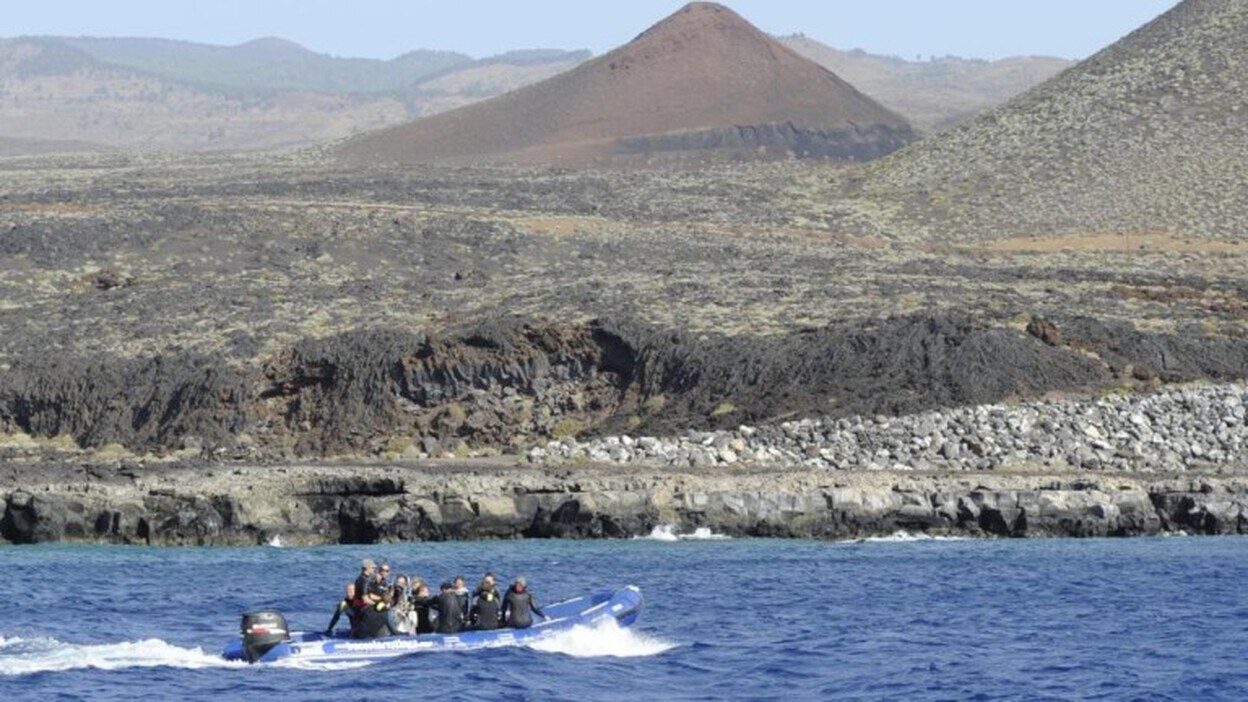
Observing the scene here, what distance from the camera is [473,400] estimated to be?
61.0 m

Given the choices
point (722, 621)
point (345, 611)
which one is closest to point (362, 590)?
point (345, 611)

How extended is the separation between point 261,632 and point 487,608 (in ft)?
11.4

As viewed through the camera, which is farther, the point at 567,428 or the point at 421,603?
the point at 567,428

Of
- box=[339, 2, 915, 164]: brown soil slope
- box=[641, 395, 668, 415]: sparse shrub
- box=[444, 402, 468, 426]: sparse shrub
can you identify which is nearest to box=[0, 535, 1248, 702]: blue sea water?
box=[641, 395, 668, 415]: sparse shrub

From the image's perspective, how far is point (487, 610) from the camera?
34969mm

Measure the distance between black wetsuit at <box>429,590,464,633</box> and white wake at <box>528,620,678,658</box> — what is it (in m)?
1.09

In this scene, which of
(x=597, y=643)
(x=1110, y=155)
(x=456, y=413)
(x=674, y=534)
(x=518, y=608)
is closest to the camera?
(x=518, y=608)

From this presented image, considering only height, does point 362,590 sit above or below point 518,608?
above

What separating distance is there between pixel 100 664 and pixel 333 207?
5767 cm

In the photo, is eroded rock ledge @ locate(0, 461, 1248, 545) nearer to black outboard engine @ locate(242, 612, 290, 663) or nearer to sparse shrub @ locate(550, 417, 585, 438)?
sparse shrub @ locate(550, 417, 585, 438)

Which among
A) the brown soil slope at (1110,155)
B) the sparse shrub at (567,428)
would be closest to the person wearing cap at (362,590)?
the sparse shrub at (567,428)

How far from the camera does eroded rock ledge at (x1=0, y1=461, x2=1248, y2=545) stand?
48688 millimetres

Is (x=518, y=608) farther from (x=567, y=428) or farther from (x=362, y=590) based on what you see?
(x=567, y=428)

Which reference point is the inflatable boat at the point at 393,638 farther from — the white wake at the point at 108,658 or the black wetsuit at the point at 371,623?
the white wake at the point at 108,658
